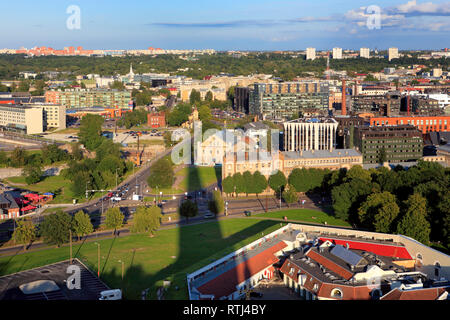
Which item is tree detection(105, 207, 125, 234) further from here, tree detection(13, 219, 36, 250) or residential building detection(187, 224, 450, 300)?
residential building detection(187, 224, 450, 300)

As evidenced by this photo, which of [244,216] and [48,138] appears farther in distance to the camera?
[48,138]

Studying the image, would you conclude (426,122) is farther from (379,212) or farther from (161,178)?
(379,212)

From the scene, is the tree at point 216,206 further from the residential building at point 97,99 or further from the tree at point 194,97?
the tree at point 194,97

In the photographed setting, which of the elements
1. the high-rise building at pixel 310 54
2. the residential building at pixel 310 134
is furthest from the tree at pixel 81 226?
the high-rise building at pixel 310 54

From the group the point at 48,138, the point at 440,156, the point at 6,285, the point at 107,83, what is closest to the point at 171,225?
the point at 6,285

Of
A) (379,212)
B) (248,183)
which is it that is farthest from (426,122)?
(379,212)

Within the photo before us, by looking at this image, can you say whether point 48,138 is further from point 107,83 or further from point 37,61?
point 37,61
